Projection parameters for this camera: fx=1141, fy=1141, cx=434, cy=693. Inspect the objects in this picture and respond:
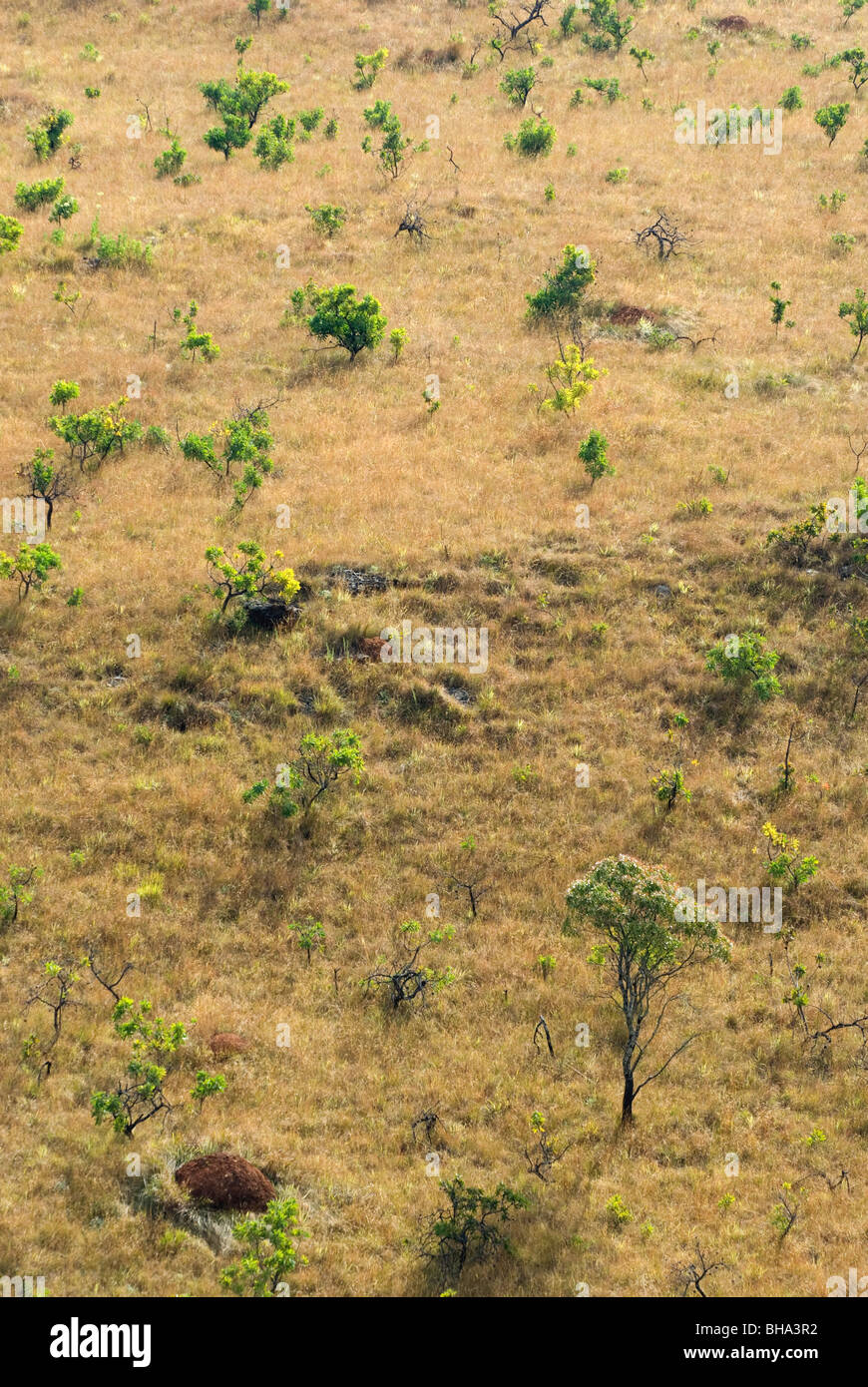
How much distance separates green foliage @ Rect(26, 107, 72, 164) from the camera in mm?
38469

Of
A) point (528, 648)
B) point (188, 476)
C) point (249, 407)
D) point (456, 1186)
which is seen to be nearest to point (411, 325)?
point (249, 407)

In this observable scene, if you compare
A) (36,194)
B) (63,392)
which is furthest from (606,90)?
(63,392)

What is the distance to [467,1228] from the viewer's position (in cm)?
1430

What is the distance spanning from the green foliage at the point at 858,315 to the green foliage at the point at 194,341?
16698 millimetres

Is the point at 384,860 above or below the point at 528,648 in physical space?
below

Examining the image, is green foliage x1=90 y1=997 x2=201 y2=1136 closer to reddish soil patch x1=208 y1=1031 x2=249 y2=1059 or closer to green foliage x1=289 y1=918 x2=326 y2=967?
reddish soil patch x1=208 y1=1031 x2=249 y2=1059

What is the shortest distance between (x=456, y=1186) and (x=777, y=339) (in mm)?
24646

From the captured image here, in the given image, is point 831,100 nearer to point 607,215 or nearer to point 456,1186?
point 607,215

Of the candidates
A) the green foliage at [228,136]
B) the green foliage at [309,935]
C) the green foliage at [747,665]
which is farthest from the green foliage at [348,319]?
the green foliage at [309,935]

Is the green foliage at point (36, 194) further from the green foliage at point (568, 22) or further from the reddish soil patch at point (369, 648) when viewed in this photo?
the green foliage at point (568, 22)

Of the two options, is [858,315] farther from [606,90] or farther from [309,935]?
[309,935]

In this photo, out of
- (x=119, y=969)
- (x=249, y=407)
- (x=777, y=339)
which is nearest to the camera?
(x=119, y=969)

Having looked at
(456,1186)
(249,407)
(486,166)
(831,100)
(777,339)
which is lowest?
(456,1186)

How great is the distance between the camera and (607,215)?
36.3 m
